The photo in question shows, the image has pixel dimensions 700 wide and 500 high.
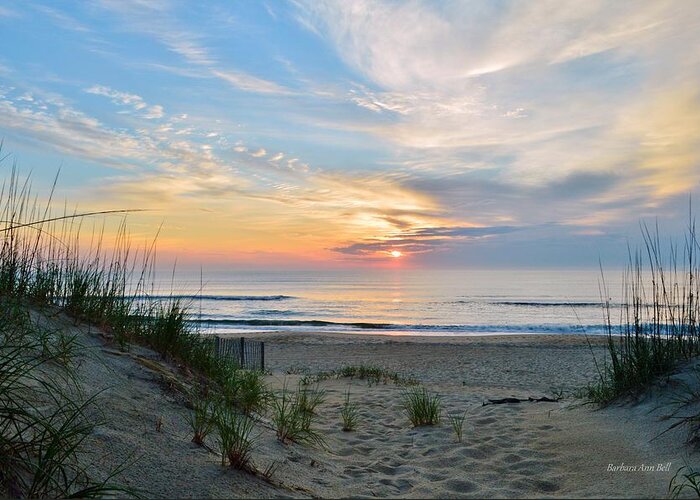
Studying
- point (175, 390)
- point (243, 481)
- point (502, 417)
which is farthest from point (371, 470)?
point (502, 417)

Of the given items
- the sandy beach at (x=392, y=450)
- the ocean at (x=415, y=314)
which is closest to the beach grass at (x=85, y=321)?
the sandy beach at (x=392, y=450)

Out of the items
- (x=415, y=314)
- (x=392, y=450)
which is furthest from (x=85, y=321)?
(x=415, y=314)

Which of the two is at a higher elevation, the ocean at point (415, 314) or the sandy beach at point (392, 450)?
the ocean at point (415, 314)

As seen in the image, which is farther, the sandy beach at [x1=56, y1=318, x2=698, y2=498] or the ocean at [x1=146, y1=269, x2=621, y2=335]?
the ocean at [x1=146, y1=269, x2=621, y2=335]

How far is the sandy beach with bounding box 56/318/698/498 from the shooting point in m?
3.08

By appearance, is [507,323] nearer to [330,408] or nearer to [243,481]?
[330,408]

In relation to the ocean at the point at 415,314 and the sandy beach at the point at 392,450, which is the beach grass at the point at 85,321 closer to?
the sandy beach at the point at 392,450

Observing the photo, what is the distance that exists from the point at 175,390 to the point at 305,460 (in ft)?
4.15

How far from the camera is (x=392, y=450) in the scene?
15.3 ft

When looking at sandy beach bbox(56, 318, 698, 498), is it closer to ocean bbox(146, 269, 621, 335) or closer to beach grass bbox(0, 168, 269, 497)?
beach grass bbox(0, 168, 269, 497)

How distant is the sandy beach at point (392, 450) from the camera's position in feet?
10.1

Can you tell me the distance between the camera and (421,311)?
41375 millimetres

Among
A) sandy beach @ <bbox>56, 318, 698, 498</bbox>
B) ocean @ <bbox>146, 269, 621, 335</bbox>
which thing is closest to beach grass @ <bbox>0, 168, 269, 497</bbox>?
sandy beach @ <bbox>56, 318, 698, 498</bbox>

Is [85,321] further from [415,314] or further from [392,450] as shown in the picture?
A: [415,314]
